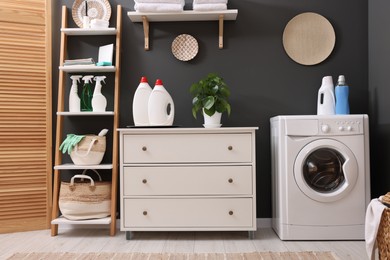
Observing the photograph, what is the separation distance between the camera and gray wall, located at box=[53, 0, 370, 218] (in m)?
3.06

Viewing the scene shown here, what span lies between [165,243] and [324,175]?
3.80 feet

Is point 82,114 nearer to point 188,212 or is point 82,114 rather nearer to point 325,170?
point 188,212


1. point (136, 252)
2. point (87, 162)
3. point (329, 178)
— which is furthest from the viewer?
point (87, 162)

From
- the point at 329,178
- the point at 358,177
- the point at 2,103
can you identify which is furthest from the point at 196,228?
the point at 2,103

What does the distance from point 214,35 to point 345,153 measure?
1.34 metres

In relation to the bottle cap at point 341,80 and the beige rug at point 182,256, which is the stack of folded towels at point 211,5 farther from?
the beige rug at point 182,256

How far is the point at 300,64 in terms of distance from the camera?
3064 millimetres

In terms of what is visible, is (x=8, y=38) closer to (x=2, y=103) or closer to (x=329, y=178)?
(x=2, y=103)

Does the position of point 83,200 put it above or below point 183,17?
below

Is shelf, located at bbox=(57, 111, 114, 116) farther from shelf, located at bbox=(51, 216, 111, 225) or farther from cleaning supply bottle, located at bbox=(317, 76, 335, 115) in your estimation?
cleaning supply bottle, located at bbox=(317, 76, 335, 115)

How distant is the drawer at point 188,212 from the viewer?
104 inches

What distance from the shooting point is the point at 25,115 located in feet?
9.54

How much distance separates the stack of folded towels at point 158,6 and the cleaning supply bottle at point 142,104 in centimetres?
50

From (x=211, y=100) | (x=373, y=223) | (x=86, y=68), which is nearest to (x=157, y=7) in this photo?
(x=86, y=68)
